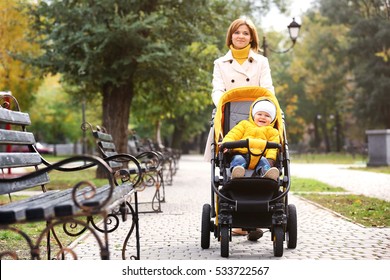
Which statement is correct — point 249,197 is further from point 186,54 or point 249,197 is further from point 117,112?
point 117,112

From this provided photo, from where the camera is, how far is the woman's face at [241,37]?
663 centimetres

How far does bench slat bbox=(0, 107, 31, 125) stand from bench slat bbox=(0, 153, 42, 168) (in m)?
0.27

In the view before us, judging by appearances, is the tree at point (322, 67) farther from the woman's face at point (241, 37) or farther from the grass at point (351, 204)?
the woman's face at point (241, 37)

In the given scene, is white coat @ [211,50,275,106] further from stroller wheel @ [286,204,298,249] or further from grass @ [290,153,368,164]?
grass @ [290,153,368,164]

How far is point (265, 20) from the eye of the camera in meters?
26.3

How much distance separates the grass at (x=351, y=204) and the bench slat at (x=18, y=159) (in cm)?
404

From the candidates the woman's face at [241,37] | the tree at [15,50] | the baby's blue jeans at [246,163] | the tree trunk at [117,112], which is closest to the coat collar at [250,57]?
the woman's face at [241,37]

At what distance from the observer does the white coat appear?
6.86 meters

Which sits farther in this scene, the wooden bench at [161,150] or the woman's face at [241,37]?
the wooden bench at [161,150]

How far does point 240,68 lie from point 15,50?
413 inches

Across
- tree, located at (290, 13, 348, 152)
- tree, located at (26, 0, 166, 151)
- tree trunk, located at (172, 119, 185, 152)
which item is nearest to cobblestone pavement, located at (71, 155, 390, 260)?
tree, located at (26, 0, 166, 151)

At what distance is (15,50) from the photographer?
640 inches

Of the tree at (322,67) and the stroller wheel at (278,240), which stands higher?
the tree at (322,67)
